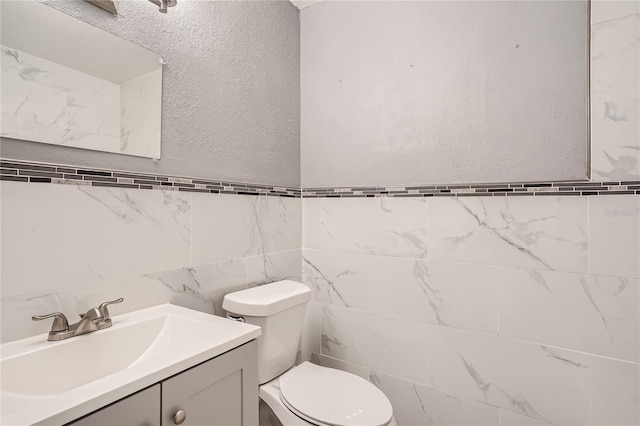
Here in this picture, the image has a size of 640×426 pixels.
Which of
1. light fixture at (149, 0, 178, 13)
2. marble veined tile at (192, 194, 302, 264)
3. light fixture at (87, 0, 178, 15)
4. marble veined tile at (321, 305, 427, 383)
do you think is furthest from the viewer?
marble veined tile at (321, 305, 427, 383)

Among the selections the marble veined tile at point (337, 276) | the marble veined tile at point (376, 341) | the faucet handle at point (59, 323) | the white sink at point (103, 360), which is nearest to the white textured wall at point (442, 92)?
the marble veined tile at point (337, 276)

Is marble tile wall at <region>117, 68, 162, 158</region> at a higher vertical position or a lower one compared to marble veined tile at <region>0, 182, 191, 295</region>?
higher

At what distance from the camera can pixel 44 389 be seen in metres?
0.86

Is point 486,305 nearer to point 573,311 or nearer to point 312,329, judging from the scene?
point 573,311

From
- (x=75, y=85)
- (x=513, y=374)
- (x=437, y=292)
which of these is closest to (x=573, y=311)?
(x=513, y=374)

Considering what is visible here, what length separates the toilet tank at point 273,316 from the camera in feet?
4.52

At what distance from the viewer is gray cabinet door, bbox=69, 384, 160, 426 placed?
69 cm

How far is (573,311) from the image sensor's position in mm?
1326

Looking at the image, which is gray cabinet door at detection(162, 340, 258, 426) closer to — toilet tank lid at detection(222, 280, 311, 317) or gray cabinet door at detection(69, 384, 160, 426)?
gray cabinet door at detection(69, 384, 160, 426)

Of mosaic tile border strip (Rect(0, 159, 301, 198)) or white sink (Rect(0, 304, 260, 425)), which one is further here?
mosaic tile border strip (Rect(0, 159, 301, 198))

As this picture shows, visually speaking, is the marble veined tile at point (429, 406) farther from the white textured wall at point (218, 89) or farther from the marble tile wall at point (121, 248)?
the white textured wall at point (218, 89)

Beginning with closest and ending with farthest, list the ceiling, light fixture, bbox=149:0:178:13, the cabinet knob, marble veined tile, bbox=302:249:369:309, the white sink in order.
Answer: the white sink → the cabinet knob → light fixture, bbox=149:0:178:13 → marble veined tile, bbox=302:249:369:309 → the ceiling

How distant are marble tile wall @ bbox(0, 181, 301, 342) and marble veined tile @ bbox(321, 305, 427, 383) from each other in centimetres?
47

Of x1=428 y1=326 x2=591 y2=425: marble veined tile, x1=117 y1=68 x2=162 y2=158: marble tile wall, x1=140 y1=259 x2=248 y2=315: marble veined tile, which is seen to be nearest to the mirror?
x1=117 y1=68 x2=162 y2=158: marble tile wall
